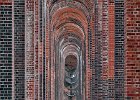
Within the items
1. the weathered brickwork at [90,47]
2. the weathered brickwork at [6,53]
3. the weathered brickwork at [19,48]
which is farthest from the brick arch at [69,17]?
the weathered brickwork at [6,53]

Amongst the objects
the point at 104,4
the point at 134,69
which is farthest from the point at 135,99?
the point at 104,4

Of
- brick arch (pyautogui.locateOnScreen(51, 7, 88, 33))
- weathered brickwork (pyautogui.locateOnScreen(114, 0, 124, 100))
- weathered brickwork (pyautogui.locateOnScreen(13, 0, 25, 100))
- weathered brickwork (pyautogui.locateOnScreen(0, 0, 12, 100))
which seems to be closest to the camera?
weathered brickwork (pyautogui.locateOnScreen(0, 0, 12, 100))

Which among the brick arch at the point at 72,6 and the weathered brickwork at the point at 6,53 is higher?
the brick arch at the point at 72,6

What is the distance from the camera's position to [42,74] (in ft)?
48.1

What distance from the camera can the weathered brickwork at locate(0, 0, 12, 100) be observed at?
8133 millimetres

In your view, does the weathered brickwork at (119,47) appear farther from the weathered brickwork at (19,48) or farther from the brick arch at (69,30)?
the brick arch at (69,30)

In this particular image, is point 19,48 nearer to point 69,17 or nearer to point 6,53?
point 6,53

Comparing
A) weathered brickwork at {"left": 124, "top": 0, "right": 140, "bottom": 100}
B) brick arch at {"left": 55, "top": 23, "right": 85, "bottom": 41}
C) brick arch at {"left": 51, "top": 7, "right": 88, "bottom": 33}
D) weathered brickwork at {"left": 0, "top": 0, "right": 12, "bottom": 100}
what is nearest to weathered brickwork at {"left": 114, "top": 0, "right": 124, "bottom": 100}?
weathered brickwork at {"left": 0, "top": 0, "right": 12, "bottom": 100}

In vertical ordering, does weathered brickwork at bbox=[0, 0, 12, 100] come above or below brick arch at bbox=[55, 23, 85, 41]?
below

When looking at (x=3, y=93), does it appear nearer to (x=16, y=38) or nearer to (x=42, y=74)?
(x=16, y=38)

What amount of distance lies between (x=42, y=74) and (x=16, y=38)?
4569 mm

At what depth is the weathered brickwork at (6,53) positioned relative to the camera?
8133 mm

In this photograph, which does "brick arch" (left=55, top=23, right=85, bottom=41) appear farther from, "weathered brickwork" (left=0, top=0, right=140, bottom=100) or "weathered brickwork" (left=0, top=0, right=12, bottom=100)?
"weathered brickwork" (left=0, top=0, right=12, bottom=100)

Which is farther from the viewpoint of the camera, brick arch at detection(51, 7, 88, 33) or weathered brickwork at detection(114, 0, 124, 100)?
brick arch at detection(51, 7, 88, 33)
